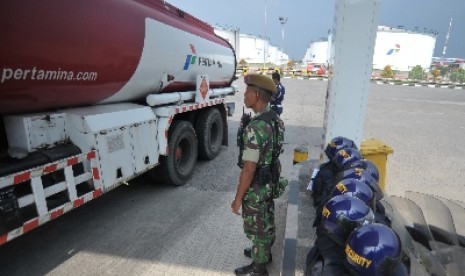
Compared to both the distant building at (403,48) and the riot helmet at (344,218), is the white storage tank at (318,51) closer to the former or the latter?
the distant building at (403,48)

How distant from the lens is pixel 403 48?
211ft

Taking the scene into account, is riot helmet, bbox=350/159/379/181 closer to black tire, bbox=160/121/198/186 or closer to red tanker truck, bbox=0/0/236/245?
red tanker truck, bbox=0/0/236/245

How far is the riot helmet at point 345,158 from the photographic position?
11.3ft

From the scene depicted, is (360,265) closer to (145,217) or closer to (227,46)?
(145,217)

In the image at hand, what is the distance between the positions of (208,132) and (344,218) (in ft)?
14.3

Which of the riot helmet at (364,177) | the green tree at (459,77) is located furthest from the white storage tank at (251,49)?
the riot helmet at (364,177)

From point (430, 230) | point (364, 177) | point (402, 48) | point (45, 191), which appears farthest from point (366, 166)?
point (402, 48)

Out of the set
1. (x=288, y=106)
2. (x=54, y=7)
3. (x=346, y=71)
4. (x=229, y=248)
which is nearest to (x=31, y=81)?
(x=54, y=7)

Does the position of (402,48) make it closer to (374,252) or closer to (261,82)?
(261,82)

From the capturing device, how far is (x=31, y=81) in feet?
8.93

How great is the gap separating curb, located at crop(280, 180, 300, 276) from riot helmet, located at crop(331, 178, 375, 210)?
0.65 metres

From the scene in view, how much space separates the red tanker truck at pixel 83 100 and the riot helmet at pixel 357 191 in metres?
2.50

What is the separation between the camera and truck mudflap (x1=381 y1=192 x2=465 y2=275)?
2.46 metres

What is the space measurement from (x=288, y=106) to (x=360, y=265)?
1296 centimetres
